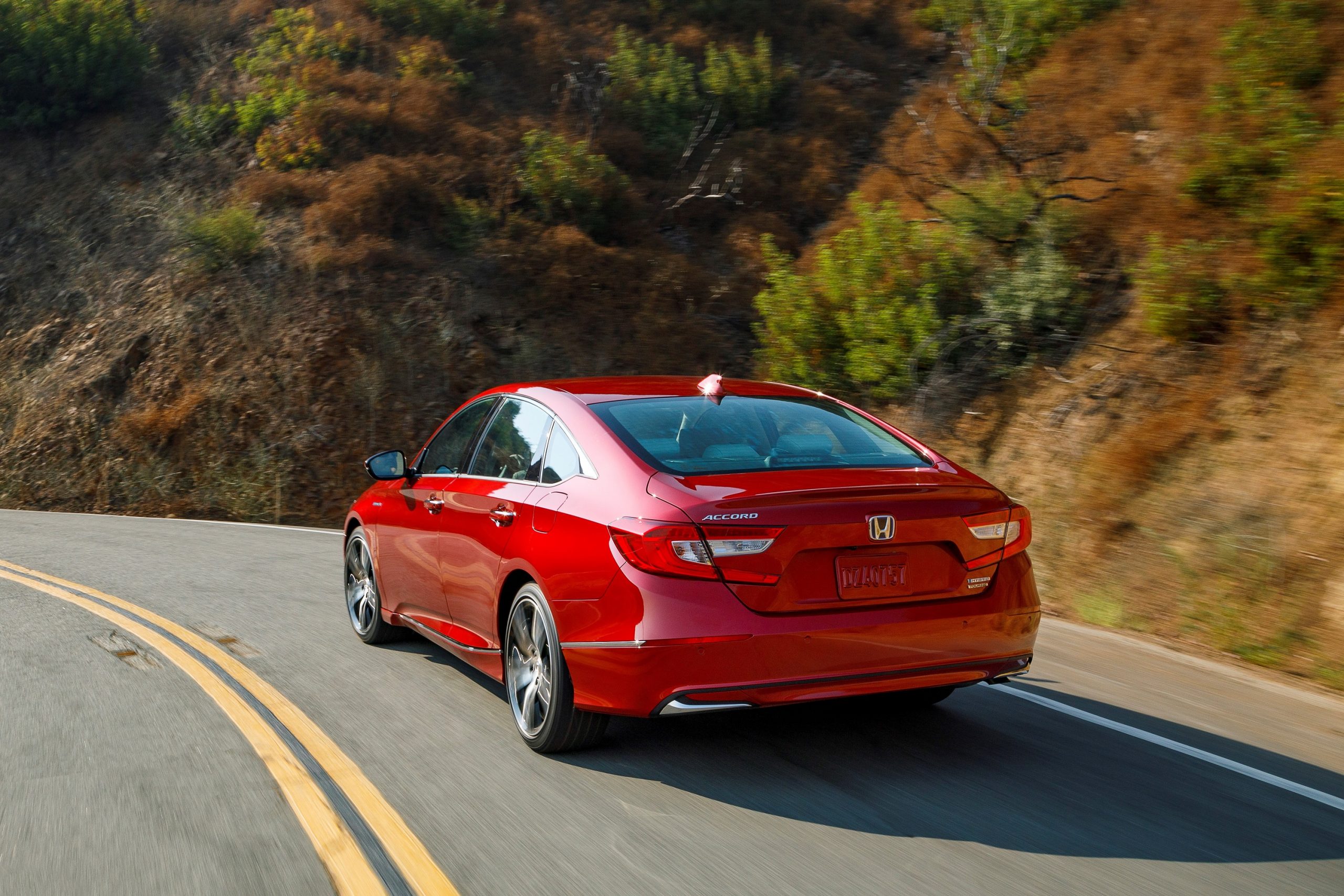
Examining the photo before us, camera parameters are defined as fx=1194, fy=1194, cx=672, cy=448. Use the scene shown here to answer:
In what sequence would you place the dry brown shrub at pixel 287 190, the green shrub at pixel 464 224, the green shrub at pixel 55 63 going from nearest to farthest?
the green shrub at pixel 464 224, the dry brown shrub at pixel 287 190, the green shrub at pixel 55 63

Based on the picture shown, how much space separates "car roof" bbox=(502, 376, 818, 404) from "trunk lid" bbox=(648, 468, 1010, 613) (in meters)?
0.99

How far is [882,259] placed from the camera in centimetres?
1416

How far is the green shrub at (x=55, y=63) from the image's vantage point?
92.7 feet

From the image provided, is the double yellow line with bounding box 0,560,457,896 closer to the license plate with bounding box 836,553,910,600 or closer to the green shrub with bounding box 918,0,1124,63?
the license plate with bounding box 836,553,910,600

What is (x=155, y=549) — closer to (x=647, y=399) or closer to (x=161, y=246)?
(x=647, y=399)

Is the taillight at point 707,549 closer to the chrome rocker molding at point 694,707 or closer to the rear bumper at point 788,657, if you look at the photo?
the rear bumper at point 788,657

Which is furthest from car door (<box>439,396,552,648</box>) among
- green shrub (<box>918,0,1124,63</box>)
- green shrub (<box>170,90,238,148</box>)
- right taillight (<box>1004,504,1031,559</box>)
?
green shrub (<box>170,90,238,148</box>)

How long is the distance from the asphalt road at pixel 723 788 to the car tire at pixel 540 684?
106 mm

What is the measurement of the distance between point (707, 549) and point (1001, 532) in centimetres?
127

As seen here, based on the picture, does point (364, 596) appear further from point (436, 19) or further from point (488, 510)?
point (436, 19)

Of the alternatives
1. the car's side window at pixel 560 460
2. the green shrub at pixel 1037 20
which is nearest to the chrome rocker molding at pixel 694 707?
the car's side window at pixel 560 460

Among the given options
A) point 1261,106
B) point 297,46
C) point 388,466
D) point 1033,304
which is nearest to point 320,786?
point 388,466

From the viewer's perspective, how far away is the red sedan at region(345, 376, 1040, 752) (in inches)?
171

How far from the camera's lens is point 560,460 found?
5.22 metres
